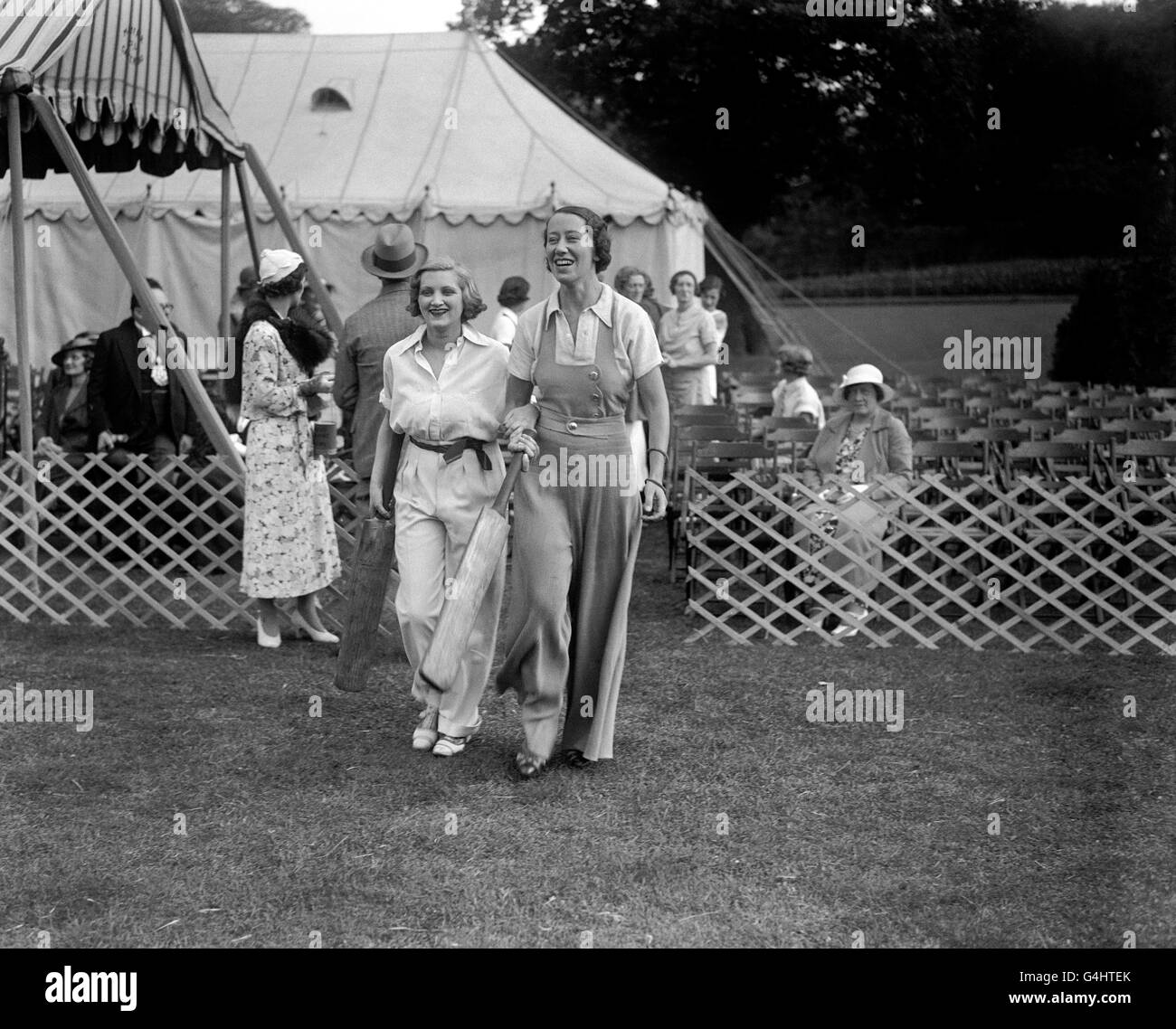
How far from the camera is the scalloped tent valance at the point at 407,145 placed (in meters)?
14.1

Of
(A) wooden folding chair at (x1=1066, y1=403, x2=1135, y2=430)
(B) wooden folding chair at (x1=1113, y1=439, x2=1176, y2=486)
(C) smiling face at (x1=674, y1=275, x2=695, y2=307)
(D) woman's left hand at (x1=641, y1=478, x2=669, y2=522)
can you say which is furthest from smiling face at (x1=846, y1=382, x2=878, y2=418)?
(C) smiling face at (x1=674, y1=275, x2=695, y2=307)

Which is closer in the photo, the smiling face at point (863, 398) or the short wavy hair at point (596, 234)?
the short wavy hair at point (596, 234)

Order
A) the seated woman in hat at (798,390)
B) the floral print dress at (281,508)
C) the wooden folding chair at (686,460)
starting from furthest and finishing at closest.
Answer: the seated woman in hat at (798,390) → the wooden folding chair at (686,460) → the floral print dress at (281,508)

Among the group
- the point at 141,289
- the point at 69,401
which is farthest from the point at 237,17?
the point at 141,289

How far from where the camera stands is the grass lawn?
385 centimetres

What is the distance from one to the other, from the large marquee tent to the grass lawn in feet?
26.5

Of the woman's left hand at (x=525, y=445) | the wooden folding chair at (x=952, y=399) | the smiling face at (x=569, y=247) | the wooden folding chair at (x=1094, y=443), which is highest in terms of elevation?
the smiling face at (x=569, y=247)

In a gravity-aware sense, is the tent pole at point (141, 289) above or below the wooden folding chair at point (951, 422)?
above

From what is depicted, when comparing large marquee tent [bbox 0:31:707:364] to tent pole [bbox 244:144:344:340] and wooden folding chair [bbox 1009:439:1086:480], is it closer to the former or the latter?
tent pole [bbox 244:144:344:340]

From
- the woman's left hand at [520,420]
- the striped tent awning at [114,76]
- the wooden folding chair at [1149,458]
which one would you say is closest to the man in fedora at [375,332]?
the woman's left hand at [520,420]

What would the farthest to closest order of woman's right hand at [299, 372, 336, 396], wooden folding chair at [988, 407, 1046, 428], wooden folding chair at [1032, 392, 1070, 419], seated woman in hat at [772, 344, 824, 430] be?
wooden folding chair at [1032, 392, 1070, 419] → wooden folding chair at [988, 407, 1046, 428] → seated woman in hat at [772, 344, 824, 430] → woman's right hand at [299, 372, 336, 396]

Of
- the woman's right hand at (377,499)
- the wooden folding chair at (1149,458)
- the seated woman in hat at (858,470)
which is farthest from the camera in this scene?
the wooden folding chair at (1149,458)

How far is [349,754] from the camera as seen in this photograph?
530 cm

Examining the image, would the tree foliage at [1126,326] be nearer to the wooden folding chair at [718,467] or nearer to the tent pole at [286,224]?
the wooden folding chair at [718,467]
